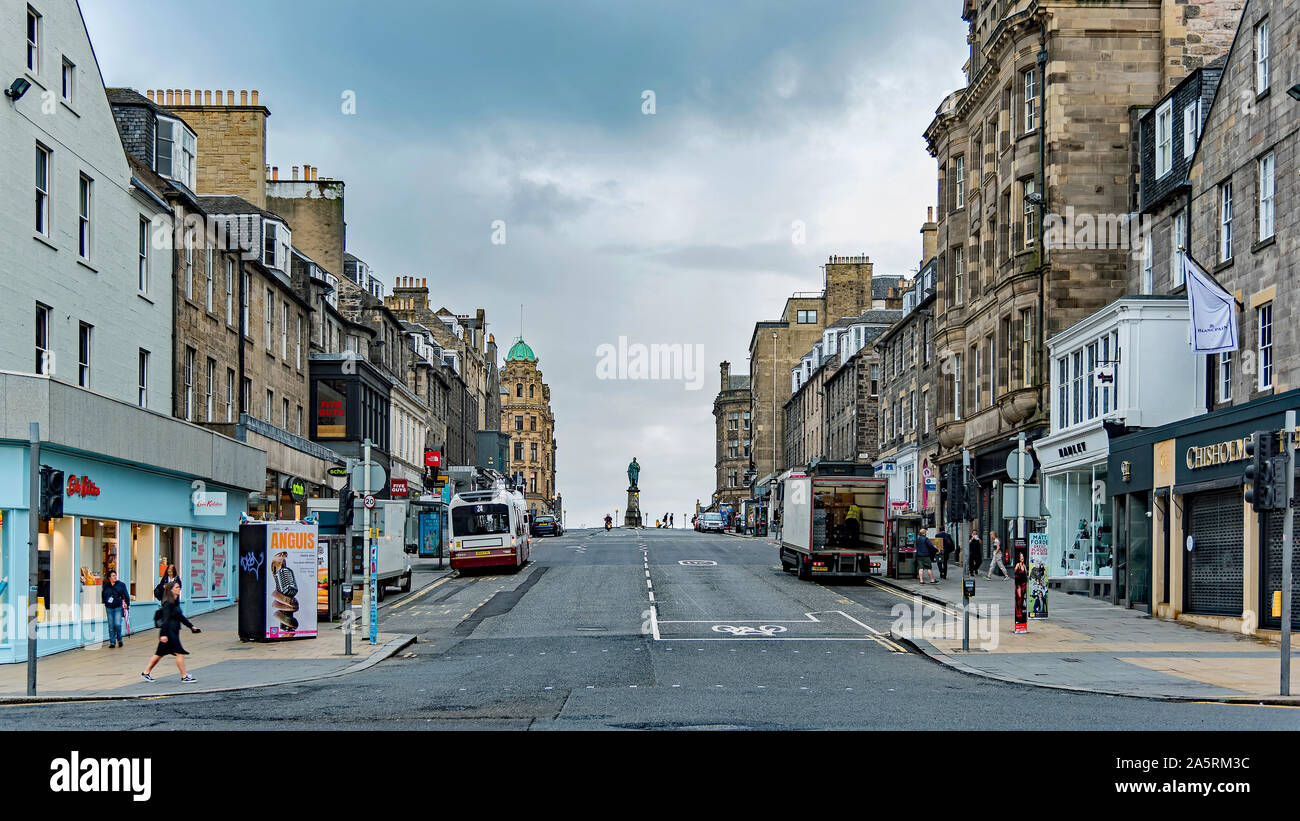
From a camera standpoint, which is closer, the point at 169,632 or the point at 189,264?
the point at 169,632

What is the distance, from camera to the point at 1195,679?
1795 cm

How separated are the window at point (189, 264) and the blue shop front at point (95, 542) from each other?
18.3 ft

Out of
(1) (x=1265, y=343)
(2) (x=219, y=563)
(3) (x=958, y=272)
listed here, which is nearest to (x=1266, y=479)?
(1) (x=1265, y=343)

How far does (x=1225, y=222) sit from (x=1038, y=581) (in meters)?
9.55

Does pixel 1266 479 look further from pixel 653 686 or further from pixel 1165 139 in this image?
pixel 1165 139

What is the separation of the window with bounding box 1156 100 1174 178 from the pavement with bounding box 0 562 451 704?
23.0m

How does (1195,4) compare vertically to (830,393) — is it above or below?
above

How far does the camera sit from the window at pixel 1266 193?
26.8m

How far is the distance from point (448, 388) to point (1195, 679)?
74.7 m

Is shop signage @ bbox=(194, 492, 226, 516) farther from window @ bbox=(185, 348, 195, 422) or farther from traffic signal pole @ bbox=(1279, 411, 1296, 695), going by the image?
traffic signal pole @ bbox=(1279, 411, 1296, 695)

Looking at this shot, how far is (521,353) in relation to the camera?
6270 inches

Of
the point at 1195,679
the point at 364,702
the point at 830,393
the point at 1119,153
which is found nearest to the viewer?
the point at 364,702
